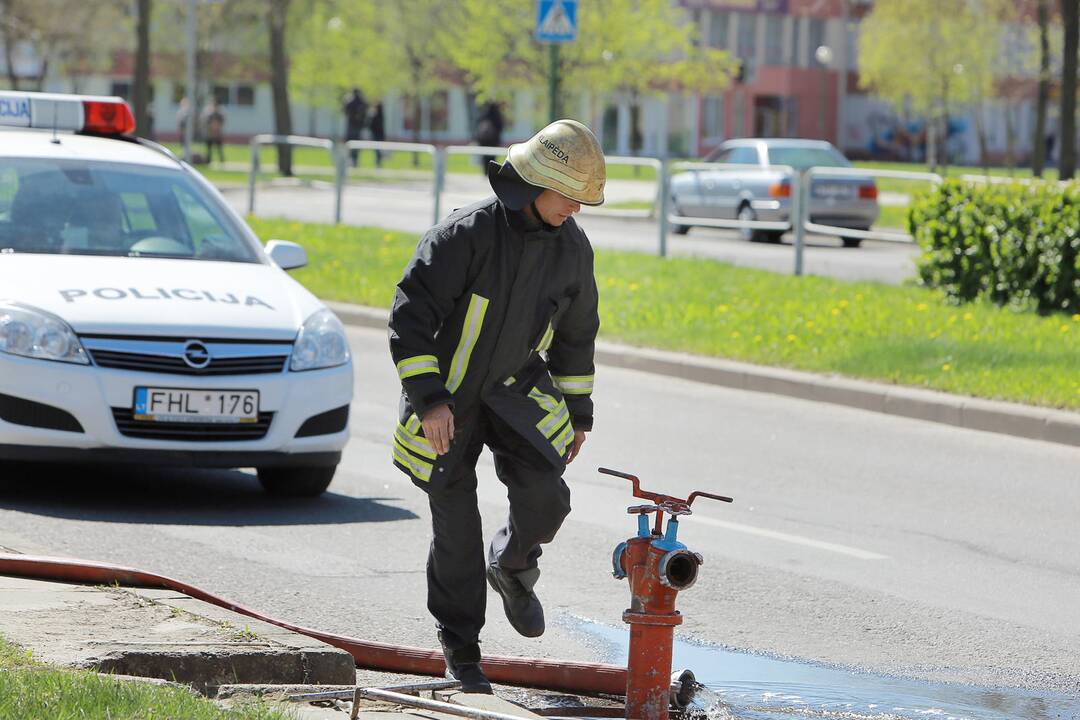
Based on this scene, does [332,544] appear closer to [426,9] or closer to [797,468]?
[797,468]

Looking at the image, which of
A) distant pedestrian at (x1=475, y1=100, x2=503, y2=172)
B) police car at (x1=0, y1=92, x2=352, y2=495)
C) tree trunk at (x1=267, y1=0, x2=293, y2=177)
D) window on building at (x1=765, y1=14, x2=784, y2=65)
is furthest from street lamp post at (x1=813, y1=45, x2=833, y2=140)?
police car at (x1=0, y1=92, x2=352, y2=495)

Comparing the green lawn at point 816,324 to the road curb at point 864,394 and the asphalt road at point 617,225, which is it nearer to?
the road curb at point 864,394

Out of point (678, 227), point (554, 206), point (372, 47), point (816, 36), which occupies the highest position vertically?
point (816, 36)

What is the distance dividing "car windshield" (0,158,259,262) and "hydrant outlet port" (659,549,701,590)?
4.84 meters

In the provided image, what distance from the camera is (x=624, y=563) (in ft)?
15.2

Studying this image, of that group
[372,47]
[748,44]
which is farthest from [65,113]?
[748,44]

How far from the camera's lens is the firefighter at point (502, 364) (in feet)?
15.4

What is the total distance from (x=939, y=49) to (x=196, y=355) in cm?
5758

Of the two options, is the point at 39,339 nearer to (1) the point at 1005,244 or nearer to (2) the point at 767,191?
(1) the point at 1005,244

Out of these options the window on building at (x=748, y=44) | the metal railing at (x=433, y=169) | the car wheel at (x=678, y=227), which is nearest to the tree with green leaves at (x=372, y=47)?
the window on building at (x=748, y=44)

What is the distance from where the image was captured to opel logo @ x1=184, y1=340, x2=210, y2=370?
7.66 metres

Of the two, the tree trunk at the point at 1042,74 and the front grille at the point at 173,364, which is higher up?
the tree trunk at the point at 1042,74

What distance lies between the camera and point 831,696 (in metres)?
5.33

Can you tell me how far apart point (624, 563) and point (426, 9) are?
62.7 metres
